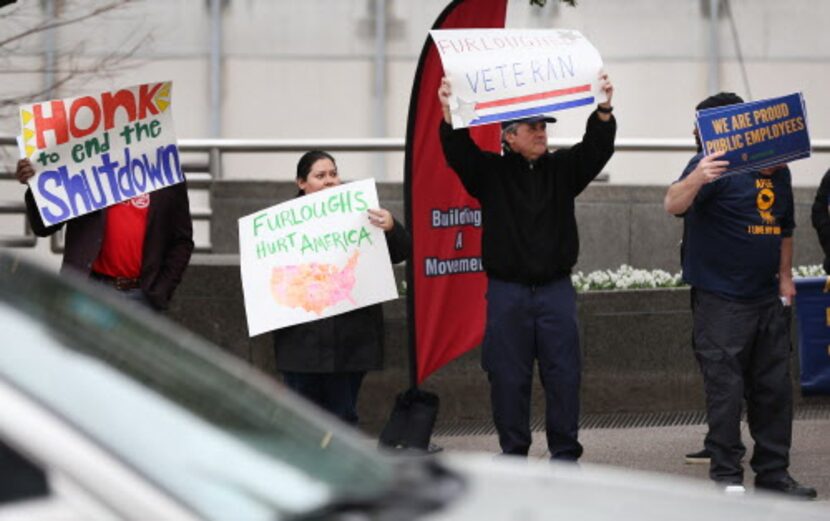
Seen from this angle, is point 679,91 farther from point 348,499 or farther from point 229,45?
point 348,499

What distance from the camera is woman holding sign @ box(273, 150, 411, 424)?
9.02 metres

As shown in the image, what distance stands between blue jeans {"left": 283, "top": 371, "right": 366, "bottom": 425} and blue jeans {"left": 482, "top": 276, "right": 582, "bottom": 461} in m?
0.78

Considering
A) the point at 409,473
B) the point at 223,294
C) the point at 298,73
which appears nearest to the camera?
the point at 409,473

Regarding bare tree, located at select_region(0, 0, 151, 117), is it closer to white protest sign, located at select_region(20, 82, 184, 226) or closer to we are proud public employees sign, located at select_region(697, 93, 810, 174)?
white protest sign, located at select_region(20, 82, 184, 226)

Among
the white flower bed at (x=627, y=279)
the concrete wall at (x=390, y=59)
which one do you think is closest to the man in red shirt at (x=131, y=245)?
the white flower bed at (x=627, y=279)

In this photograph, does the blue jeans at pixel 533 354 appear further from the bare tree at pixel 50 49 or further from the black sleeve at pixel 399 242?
the bare tree at pixel 50 49

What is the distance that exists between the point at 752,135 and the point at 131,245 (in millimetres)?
3129

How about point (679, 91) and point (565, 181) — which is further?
point (679, 91)

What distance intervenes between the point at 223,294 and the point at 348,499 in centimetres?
820

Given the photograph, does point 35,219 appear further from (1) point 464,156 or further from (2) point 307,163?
(1) point 464,156

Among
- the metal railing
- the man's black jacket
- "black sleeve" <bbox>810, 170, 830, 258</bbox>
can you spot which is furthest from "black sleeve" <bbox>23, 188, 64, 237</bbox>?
"black sleeve" <bbox>810, 170, 830, 258</bbox>

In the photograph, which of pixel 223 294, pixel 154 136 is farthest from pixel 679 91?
pixel 154 136

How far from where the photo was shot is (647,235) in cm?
1350

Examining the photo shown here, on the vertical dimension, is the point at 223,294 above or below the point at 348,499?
below
